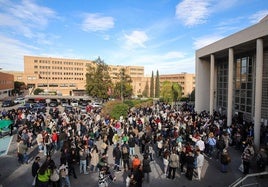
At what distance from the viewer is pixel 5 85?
221 ft

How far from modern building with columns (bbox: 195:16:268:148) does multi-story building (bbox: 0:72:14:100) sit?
5931cm

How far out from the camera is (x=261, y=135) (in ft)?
50.6

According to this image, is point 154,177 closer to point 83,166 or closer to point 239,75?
point 83,166

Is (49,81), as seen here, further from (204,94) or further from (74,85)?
(204,94)

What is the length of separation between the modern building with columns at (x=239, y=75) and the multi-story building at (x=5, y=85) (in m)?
59.3

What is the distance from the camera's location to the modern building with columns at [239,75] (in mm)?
15227

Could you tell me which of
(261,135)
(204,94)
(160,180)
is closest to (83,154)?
(160,180)

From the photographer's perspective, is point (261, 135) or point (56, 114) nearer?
point (261, 135)

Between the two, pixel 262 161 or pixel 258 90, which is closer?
pixel 262 161

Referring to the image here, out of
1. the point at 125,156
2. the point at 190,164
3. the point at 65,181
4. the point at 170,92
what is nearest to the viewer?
the point at 65,181

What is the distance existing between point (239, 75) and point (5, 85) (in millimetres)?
68178

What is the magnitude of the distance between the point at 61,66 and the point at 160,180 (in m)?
95.5

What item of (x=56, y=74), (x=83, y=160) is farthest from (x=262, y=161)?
(x=56, y=74)

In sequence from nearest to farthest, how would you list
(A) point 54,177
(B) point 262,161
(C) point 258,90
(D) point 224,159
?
(A) point 54,177, (B) point 262,161, (D) point 224,159, (C) point 258,90
